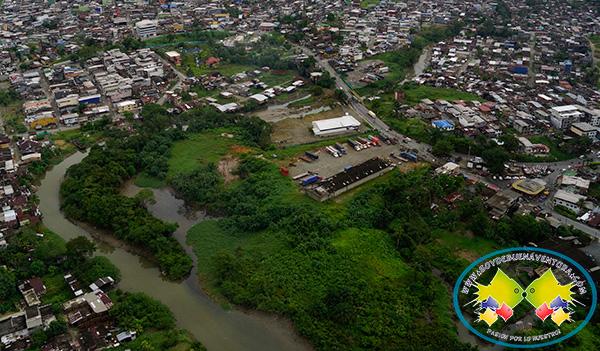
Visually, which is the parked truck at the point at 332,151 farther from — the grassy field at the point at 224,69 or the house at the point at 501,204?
the grassy field at the point at 224,69

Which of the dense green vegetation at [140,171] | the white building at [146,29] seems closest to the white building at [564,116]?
the dense green vegetation at [140,171]

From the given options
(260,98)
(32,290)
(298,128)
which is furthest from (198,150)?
(32,290)

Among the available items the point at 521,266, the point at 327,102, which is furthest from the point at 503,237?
the point at 327,102

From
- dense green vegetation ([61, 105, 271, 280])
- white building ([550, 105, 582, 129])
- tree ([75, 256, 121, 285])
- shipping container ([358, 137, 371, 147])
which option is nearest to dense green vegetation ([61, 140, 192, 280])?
dense green vegetation ([61, 105, 271, 280])

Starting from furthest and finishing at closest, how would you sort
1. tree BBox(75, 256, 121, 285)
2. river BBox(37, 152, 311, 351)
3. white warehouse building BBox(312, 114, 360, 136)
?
white warehouse building BBox(312, 114, 360, 136)
tree BBox(75, 256, 121, 285)
river BBox(37, 152, 311, 351)

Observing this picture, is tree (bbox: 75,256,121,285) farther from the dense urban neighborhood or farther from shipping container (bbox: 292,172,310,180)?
shipping container (bbox: 292,172,310,180)

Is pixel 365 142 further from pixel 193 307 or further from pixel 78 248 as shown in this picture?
pixel 78 248
